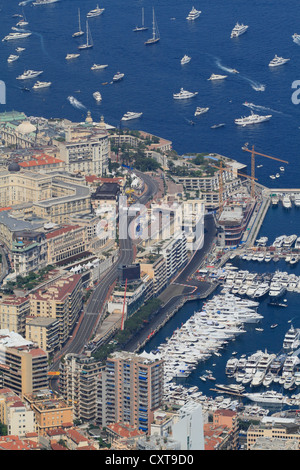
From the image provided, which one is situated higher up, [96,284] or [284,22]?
[284,22]

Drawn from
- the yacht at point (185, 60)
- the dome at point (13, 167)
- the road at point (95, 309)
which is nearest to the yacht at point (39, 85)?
the yacht at point (185, 60)

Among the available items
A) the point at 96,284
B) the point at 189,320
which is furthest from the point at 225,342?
the point at 96,284

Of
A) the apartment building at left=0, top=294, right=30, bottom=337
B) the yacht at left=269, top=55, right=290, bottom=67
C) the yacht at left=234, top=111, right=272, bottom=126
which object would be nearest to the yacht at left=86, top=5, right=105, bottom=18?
the yacht at left=269, top=55, right=290, bottom=67

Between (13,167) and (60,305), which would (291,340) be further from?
(13,167)

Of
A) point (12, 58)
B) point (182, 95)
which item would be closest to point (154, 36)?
point (12, 58)
